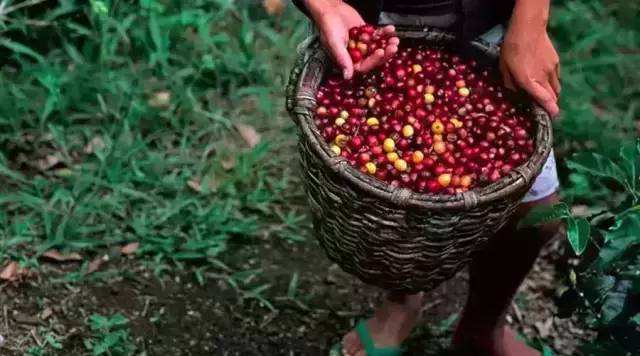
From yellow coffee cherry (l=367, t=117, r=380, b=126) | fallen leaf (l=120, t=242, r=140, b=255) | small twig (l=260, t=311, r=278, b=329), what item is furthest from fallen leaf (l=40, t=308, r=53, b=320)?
yellow coffee cherry (l=367, t=117, r=380, b=126)

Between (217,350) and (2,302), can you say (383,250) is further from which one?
(2,302)

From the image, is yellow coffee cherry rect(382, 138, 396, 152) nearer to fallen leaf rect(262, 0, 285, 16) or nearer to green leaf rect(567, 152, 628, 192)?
green leaf rect(567, 152, 628, 192)

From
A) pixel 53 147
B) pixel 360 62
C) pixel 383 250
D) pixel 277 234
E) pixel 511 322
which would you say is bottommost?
pixel 511 322

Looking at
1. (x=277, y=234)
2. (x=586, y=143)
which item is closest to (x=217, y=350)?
(x=277, y=234)

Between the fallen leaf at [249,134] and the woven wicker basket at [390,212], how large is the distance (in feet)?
4.38

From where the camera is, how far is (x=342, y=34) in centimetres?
224

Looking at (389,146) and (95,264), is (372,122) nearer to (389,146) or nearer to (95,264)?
(389,146)

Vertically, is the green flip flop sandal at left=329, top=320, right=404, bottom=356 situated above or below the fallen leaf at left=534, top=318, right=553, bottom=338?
above

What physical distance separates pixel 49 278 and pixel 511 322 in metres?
1.76

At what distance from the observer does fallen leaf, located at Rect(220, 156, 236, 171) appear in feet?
11.7

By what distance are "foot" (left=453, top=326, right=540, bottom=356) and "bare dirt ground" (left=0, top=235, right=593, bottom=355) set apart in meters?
0.15

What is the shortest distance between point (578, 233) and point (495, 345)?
39.9 inches

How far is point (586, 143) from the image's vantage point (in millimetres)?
3812

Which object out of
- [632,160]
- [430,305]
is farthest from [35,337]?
[632,160]
